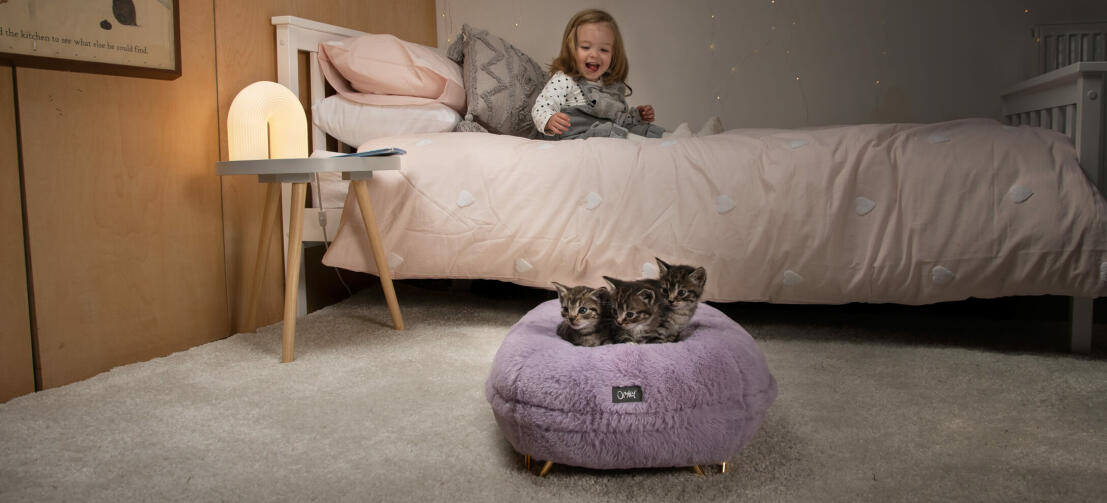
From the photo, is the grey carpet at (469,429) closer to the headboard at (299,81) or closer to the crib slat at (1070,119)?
the headboard at (299,81)

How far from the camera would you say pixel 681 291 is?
3.53ft

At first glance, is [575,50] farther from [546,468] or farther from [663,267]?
[546,468]

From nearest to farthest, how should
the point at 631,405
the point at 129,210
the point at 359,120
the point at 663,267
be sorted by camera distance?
the point at 631,405 < the point at 663,267 < the point at 129,210 < the point at 359,120

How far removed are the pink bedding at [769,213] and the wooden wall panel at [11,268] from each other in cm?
66

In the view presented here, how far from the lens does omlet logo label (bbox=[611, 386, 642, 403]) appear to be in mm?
907

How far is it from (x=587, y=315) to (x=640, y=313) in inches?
3.0

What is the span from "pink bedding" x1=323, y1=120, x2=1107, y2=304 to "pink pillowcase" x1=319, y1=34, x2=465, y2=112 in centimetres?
32

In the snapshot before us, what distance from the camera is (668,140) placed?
1747mm

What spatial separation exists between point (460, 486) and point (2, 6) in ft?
3.70

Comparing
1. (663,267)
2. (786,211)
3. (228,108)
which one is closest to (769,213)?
(786,211)

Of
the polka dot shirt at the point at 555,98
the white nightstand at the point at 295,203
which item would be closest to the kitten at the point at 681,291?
the white nightstand at the point at 295,203

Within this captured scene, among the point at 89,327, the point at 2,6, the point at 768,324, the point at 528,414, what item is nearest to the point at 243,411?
the point at 89,327

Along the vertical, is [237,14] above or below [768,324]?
above

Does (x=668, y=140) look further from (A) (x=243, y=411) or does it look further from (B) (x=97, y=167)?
(B) (x=97, y=167)
